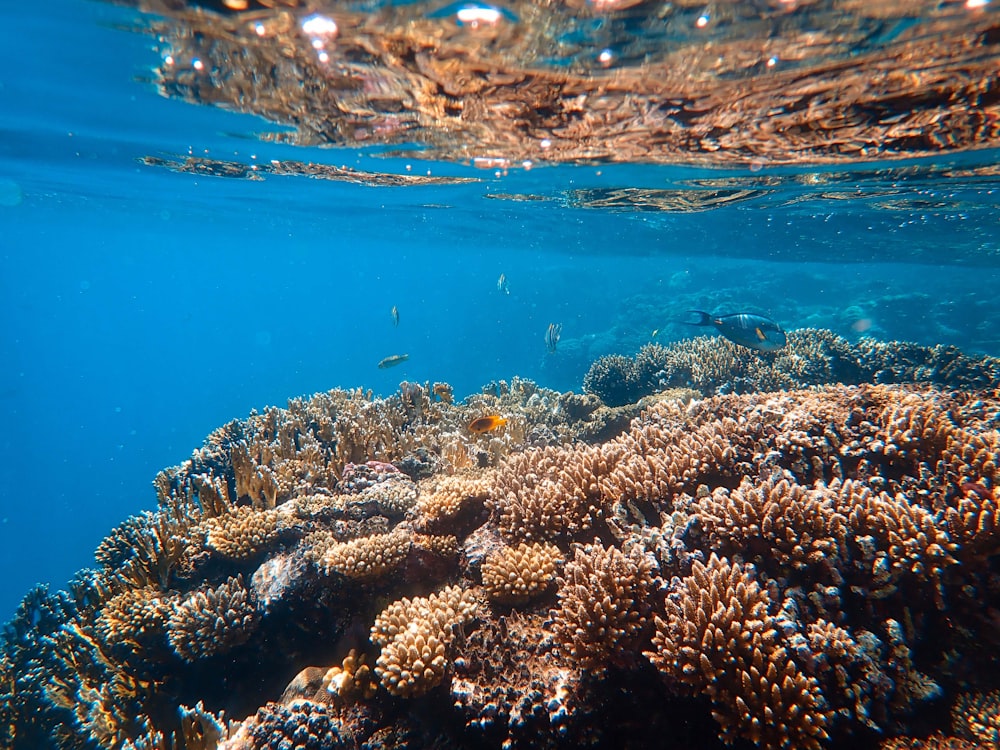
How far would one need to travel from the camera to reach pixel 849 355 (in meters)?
10.5

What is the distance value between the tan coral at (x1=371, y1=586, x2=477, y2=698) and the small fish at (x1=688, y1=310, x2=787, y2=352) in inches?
232

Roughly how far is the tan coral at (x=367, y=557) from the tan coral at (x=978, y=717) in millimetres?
4268

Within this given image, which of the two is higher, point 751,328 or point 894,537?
point 751,328

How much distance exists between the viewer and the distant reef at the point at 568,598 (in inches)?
119

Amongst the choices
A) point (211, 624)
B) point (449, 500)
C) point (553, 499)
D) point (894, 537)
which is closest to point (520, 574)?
point (553, 499)

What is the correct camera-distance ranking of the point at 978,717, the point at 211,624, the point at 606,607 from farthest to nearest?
the point at 211,624 → the point at 606,607 → the point at 978,717

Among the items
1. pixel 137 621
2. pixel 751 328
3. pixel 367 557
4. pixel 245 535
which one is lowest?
pixel 367 557

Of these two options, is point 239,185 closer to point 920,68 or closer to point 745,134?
point 745,134

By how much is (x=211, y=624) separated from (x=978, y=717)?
618 centimetres

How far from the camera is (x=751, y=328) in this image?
788 cm

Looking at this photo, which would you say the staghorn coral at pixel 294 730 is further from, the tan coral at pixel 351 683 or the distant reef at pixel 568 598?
the tan coral at pixel 351 683

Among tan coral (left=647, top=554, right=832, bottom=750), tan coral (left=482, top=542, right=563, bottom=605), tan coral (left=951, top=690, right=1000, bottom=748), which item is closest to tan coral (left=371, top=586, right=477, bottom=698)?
tan coral (left=482, top=542, right=563, bottom=605)

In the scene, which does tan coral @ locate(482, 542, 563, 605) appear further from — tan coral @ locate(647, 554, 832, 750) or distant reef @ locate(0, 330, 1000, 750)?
tan coral @ locate(647, 554, 832, 750)

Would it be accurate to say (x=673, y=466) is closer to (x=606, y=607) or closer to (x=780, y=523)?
(x=780, y=523)
